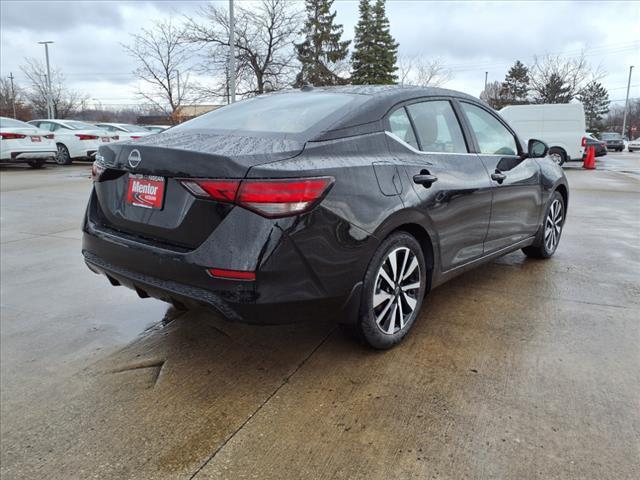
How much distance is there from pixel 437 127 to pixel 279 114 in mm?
1069

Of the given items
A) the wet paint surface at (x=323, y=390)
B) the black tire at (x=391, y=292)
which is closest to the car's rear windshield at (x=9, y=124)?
the wet paint surface at (x=323, y=390)

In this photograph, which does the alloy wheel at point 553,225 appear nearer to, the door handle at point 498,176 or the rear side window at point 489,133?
the rear side window at point 489,133

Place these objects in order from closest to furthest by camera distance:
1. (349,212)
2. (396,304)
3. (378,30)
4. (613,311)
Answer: (349,212) < (396,304) < (613,311) < (378,30)

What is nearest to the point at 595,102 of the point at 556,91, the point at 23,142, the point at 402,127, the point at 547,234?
the point at 556,91

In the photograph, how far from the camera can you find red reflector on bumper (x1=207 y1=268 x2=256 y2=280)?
7.14 ft

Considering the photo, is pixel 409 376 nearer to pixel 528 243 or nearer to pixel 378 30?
pixel 528 243

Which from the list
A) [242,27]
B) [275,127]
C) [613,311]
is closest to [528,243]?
[613,311]

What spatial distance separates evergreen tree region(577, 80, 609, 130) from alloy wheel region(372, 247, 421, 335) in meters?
66.8

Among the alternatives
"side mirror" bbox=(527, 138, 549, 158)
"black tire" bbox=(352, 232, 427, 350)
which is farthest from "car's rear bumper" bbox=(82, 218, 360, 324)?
"side mirror" bbox=(527, 138, 549, 158)

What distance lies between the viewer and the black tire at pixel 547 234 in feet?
15.1

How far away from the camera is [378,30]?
40.0m

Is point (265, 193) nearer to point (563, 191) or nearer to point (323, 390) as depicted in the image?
point (323, 390)

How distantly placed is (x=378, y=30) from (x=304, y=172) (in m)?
41.6

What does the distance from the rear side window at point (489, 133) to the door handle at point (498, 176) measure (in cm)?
18
